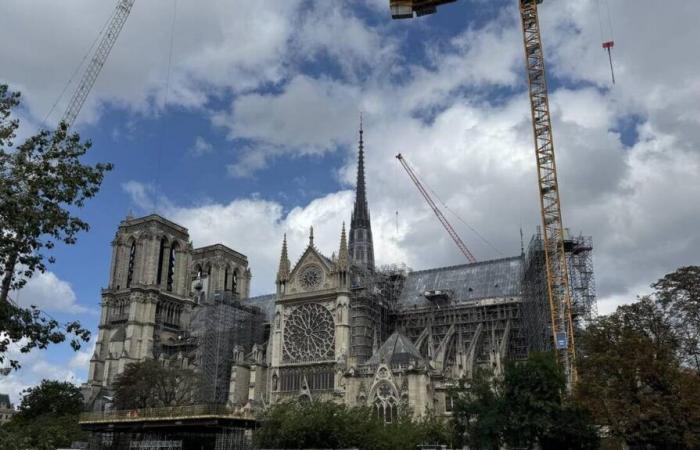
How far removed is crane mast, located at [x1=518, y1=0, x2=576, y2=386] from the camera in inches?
2746

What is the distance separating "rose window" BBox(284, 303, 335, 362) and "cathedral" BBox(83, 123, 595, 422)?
13 centimetres

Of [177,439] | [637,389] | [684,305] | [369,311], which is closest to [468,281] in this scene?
[369,311]

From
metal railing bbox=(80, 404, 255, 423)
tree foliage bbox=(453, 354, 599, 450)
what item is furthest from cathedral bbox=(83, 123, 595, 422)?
tree foliage bbox=(453, 354, 599, 450)

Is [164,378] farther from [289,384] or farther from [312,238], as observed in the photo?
[312,238]

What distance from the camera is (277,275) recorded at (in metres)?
85.0

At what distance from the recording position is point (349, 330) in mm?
77000

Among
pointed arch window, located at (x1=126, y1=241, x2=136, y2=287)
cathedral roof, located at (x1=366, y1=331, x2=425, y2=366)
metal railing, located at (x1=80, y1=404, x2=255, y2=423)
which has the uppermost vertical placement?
pointed arch window, located at (x1=126, y1=241, x2=136, y2=287)

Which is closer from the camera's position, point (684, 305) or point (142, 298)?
point (684, 305)

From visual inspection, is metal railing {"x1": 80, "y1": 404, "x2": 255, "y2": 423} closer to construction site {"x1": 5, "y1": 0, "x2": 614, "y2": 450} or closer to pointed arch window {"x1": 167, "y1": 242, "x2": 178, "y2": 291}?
construction site {"x1": 5, "y1": 0, "x2": 614, "y2": 450}

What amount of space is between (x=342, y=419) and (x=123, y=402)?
1426 inches

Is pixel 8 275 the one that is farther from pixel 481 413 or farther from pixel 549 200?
pixel 549 200

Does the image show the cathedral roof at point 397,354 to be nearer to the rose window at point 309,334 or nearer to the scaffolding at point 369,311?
the scaffolding at point 369,311

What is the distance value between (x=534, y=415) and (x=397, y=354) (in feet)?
86.9

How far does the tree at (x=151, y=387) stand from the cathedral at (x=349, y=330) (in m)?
4.92
